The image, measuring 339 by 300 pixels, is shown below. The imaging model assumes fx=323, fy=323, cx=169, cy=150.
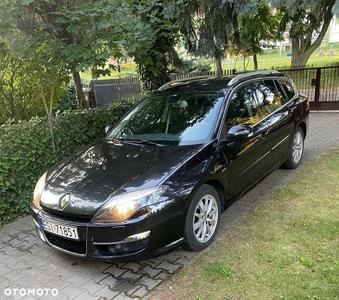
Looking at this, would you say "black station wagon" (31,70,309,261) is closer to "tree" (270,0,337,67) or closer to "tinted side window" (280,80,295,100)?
"tinted side window" (280,80,295,100)

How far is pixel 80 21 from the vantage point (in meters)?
3.94

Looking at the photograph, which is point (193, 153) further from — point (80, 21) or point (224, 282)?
point (80, 21)

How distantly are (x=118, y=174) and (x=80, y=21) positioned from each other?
2092mm

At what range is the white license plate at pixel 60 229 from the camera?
275cm

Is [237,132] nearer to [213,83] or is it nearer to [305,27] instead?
[213,83]

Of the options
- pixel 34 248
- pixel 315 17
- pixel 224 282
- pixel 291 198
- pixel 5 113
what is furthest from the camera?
pixel 315 17

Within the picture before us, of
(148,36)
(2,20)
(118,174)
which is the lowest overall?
(118,174)

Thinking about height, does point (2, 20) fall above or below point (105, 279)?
above

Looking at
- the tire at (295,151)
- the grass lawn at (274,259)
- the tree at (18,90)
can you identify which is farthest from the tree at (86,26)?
the tire at (295,151)

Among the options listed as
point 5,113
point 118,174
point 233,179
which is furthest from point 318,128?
point 5,113

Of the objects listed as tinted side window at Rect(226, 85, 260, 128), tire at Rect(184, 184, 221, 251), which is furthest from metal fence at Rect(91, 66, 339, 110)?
tire at Rect(184, 184, 221, 251)

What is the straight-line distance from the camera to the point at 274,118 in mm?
4473

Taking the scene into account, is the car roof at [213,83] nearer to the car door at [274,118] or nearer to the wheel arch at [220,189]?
the car door at [274,118]

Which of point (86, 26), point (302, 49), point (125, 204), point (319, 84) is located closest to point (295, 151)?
point (125, 204)
